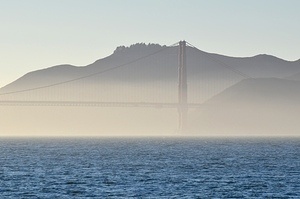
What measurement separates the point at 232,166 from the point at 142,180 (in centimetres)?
2047

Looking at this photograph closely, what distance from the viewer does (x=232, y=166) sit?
9006cm

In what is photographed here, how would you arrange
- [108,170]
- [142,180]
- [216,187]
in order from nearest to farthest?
[216,187], [142,180], [108,170]

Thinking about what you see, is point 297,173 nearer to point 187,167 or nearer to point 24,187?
point 187,167

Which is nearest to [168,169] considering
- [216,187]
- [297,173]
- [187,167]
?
[187,167]

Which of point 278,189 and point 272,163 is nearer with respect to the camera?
point 278,189

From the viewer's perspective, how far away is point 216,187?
6569cm

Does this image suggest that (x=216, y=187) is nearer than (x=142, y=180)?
Yes

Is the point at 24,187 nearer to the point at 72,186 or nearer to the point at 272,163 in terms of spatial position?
the point at 72,186

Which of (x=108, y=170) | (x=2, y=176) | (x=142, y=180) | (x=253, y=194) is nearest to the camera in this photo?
(x=253, y=194)

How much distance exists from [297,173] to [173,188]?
746 inches

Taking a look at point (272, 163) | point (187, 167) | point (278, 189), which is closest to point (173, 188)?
point (278, 189)

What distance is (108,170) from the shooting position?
83.6 m

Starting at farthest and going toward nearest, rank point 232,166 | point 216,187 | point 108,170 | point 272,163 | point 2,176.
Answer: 1. point 272,163
2. point 232,166
3. point 108,170
4. point 2,176
5. point 216,187

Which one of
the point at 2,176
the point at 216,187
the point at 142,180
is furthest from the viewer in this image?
the point at 2,176
